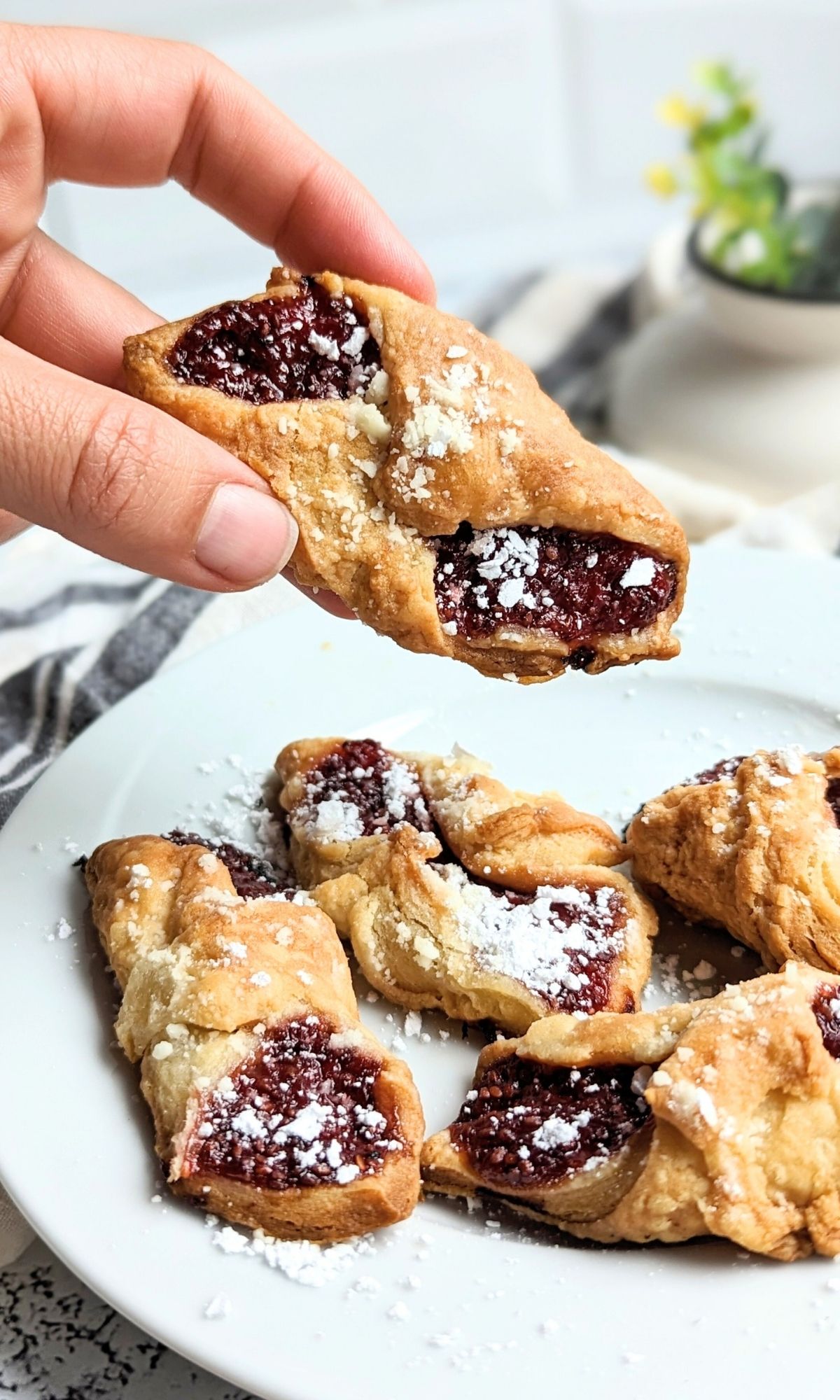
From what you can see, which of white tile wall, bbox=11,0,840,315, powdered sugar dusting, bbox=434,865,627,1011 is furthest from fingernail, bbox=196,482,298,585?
white tile wall, bbox=11,0,840,315

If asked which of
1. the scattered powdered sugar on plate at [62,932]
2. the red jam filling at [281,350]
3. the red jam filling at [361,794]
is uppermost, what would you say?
the red jam filling at [281,350]

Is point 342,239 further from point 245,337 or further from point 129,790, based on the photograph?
point 129,790

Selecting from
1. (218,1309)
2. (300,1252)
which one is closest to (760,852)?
(300,1252)

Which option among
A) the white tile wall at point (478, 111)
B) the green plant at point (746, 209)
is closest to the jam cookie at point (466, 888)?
the green plant at point (746, 209)

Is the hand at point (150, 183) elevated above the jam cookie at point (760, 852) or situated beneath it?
elevated above

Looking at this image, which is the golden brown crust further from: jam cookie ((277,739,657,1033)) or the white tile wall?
the white tile wall

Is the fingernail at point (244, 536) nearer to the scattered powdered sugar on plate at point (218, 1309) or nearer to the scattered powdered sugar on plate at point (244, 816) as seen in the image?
the scattered powdered sugar on plate at point (244, 816)
